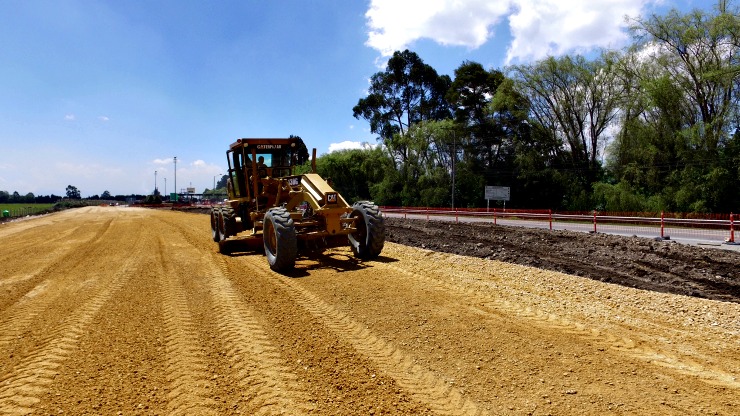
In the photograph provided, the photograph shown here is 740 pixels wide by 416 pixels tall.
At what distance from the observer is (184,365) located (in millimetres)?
3945

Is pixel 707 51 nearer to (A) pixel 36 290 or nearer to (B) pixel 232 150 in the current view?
(B) pixel 232 150

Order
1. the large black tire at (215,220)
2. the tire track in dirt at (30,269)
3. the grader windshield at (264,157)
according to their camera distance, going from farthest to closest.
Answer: the large black tire at (215,220)
the grader windshield at (264,157)
the tire track in dirt at (30,269)

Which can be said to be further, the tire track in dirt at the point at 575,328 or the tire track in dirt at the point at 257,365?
the tire track in dirt at the point at 575,328

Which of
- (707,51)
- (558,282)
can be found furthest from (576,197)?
(558,282)

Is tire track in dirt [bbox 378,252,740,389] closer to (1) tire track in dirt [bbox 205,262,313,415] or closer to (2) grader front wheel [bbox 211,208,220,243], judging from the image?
(1) tire track in dirt [bbox 205,262,313,415]

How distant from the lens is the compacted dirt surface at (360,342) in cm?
333

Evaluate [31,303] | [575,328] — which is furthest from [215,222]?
[575,328]

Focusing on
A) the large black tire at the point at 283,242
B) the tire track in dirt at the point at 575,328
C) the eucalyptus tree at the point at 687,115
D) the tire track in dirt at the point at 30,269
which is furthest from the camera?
the eucalyptus tree at the point at 687,115

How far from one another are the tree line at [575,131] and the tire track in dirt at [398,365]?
94.3 ft

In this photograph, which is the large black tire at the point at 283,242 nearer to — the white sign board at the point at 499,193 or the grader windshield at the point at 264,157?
the grader windshield at the point at 264,157

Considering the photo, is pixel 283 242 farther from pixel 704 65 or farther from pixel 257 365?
pixel 704 65

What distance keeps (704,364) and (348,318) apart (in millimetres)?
3751

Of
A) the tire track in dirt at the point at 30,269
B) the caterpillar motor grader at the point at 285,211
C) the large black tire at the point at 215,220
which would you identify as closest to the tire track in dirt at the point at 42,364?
the tire track in dirt at the point at 30,269

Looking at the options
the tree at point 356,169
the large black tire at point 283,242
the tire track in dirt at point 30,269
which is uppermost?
the tree at point 356,169
